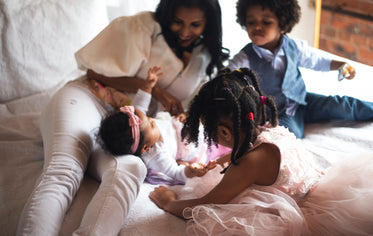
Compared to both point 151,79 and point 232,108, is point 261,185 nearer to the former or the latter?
point 232,108

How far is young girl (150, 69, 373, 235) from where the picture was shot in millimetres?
858

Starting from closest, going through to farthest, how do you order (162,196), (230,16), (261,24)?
(162,196), (261,24), (230,16)

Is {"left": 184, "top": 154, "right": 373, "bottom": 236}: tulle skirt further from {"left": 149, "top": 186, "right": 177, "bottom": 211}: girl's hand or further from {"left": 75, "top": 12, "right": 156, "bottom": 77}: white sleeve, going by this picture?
{"left": 75, "top": 12, "right": 156, "bottom": 77}: white sleeve

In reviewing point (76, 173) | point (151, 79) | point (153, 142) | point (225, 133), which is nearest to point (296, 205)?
point (225, 133)

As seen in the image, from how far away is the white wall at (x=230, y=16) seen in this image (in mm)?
2010

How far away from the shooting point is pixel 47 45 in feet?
5.16

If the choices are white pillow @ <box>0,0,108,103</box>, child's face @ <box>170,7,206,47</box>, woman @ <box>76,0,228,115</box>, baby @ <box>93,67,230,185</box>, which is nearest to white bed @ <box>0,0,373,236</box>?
white pillow @ <box>0,0,108,103</box>

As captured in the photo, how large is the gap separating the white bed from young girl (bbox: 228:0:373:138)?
0.06 meters

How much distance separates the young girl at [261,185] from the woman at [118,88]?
205 mm

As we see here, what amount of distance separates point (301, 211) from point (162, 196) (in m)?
0.40

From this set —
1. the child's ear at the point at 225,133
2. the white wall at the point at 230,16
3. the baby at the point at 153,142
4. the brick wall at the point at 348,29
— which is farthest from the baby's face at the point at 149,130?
the brick wall at the point at 348,29

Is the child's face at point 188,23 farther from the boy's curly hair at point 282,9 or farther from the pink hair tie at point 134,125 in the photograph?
the pink hair tie at point 134,125

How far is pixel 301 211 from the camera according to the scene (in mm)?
912

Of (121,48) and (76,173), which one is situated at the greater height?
(121,48)
